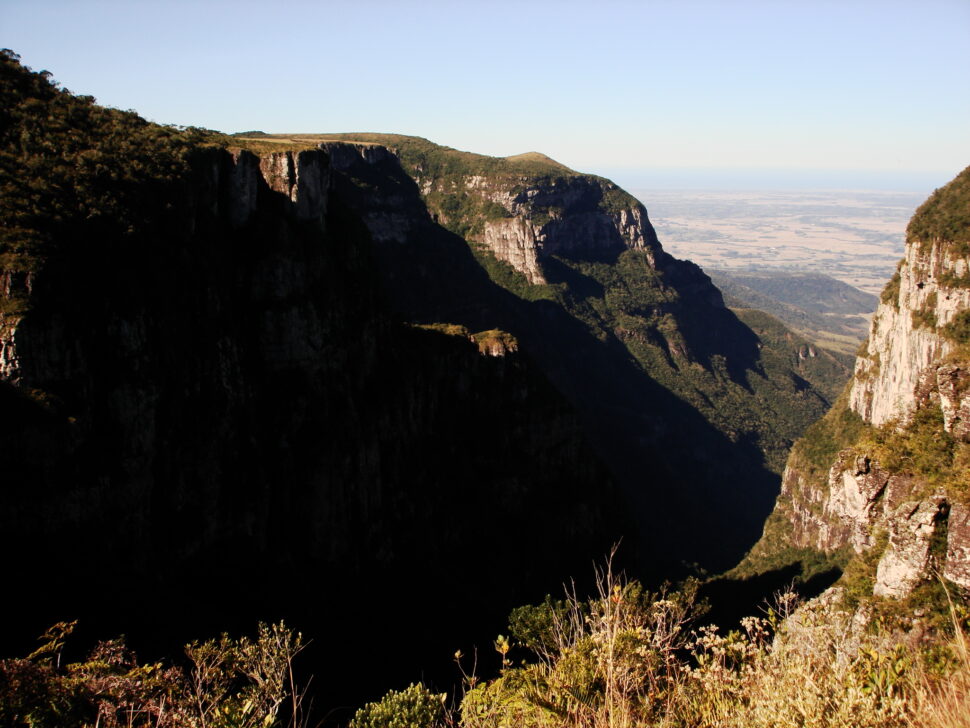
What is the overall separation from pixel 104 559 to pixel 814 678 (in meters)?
Answer: 30.0

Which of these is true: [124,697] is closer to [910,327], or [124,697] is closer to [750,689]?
[750,689]

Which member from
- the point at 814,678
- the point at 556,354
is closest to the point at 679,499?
the point at 556,354

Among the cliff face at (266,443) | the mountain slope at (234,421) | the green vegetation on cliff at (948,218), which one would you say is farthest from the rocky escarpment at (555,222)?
the mountain slope at (234,421)

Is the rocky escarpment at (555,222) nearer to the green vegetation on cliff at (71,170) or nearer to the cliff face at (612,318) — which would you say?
the cliff face at (612,318)

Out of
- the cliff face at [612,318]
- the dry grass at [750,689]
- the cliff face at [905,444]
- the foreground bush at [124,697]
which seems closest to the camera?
the dry grass at [750,689]

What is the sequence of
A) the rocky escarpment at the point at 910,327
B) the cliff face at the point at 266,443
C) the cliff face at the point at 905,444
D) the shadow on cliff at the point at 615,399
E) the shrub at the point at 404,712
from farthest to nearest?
1. the shadow on cliff at the point at 615,399
2. the rocky escarpment at the point at 910,327
3. the cliff face at the point at 905,444
4. the cliff face at the point at 266,443
5. the shrub at the point at 404,712

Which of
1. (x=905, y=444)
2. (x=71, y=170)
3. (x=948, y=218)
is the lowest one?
(x=905, y=444)

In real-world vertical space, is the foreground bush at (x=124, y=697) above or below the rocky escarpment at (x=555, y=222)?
below

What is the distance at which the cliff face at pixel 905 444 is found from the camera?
29.5 meters

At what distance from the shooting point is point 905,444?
36406mm

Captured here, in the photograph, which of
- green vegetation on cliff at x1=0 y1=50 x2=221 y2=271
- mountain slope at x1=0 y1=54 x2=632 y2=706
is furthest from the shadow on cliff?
green vegetation on cliff at x1=0 y1=50 x2=221 y2=271

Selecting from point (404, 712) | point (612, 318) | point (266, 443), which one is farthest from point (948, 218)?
point (612, 318)

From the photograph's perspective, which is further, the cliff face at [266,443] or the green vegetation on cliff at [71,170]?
the green vegetation on cliff at [71,170]

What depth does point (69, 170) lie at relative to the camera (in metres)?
32.2
